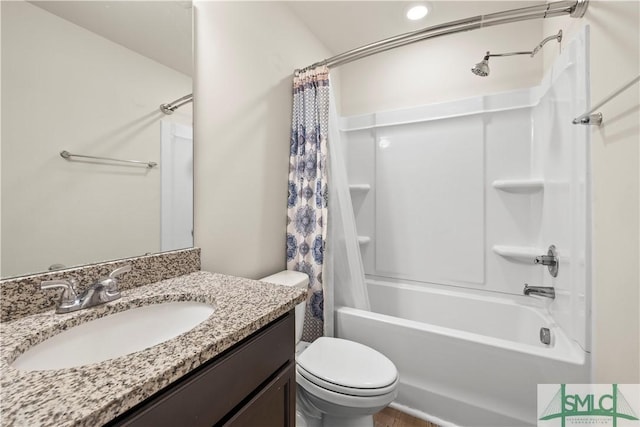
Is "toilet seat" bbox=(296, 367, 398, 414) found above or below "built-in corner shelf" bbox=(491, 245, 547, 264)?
below

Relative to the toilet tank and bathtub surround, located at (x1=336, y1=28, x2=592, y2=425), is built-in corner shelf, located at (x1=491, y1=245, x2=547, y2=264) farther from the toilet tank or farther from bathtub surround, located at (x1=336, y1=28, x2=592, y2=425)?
the toilet tank

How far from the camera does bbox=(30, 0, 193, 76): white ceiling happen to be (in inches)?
33.5

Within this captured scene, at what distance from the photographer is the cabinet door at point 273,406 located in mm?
649

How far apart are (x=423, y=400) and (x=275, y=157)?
163cm

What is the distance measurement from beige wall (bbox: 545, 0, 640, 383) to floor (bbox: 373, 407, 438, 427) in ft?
2.72

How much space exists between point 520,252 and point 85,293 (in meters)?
2.33

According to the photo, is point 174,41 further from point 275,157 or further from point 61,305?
point 61,305

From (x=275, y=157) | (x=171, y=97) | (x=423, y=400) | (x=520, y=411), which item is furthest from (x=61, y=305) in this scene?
(x=520, y=411)

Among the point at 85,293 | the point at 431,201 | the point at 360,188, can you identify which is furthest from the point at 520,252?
the point at 85,293

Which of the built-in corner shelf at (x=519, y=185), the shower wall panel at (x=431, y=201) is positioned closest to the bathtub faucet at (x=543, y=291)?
the shower wall panel at (x=431, y=201)

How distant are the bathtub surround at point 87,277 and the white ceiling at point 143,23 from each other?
0.78 m

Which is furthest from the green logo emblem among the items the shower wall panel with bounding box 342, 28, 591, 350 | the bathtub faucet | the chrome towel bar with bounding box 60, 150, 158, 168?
the chrome towel bar with bounding box 60, 150, 158, 168

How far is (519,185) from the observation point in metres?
1.82

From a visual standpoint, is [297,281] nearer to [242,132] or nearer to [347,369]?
[347,369]
